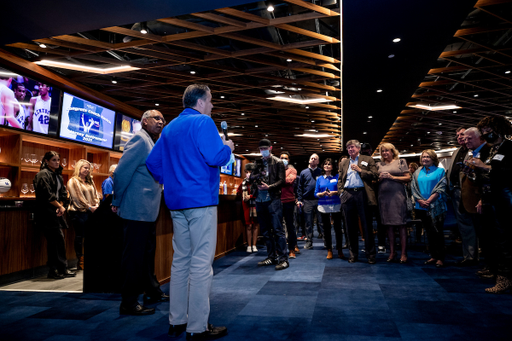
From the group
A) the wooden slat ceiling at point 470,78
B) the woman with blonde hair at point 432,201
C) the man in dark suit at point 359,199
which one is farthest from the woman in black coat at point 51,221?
the wooden slat ceiling at point 470,78

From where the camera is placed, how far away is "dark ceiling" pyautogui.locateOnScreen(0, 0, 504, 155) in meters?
3.95

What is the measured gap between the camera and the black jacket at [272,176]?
4082 mm

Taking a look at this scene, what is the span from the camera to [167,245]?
11.5 feet

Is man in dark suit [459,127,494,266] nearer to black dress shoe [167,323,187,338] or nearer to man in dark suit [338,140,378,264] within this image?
man in dark suit [338,140,378,264]

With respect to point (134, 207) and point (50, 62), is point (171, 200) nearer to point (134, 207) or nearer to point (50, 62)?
point (134, 207)

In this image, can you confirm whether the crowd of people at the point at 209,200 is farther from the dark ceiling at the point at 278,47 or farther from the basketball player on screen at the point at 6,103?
the dark ceiling at the point at 278,47

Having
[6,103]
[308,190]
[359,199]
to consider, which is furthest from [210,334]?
[6,103]

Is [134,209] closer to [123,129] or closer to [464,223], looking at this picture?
[464,223]

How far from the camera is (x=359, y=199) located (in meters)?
4.21

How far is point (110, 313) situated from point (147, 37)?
4.20m

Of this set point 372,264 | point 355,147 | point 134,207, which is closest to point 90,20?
point 134,207

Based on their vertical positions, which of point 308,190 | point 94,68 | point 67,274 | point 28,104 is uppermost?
point 94,68

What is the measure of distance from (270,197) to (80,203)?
2673 millimetres

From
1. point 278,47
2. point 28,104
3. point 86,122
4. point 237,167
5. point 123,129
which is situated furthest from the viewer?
point 237,167
